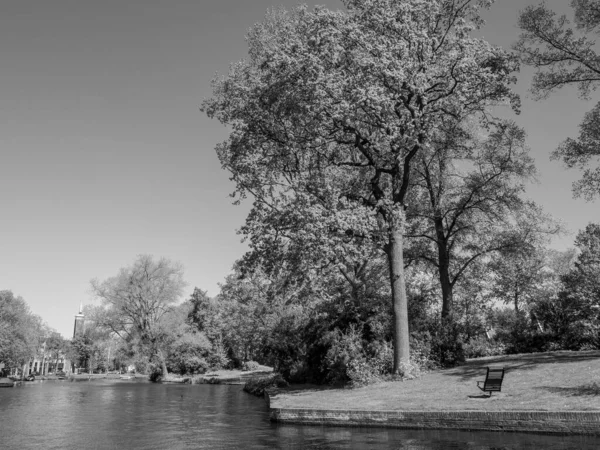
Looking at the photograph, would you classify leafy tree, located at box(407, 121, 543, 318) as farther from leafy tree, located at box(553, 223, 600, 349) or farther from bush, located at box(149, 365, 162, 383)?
bush, located at box(149, 365, 162, 383)

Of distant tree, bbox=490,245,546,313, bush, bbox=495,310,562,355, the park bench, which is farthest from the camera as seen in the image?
distant tree, bbox=490,245,546,313

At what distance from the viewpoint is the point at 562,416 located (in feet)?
42.2

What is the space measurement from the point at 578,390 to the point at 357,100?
1457 centimetres

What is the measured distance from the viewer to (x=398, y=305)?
79.7ft

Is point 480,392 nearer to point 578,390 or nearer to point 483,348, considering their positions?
point 578,390

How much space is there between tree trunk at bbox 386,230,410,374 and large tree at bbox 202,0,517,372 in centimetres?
5

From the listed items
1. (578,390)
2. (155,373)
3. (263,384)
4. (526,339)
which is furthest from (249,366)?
(578,390)

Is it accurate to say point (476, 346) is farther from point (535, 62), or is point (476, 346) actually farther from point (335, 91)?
point (335, 91)

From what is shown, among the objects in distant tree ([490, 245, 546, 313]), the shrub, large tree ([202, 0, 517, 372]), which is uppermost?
large tree ([202, 0, 517, 372])

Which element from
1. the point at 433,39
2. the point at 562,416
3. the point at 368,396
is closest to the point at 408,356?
the point at 368,396

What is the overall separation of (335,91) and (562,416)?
53.1 feet

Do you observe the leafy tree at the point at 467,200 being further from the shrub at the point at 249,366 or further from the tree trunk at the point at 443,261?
the shrub at the point at 249,366

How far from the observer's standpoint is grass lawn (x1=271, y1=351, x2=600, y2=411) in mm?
14680

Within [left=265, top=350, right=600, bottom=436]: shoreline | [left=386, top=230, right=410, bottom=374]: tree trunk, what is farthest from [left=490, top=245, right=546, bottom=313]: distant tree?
[left=265, top=350, right=600, bottom=436]: shoreline
